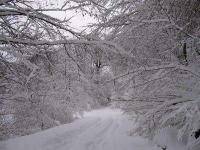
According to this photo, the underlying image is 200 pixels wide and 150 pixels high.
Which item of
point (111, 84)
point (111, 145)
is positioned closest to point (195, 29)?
point (111, 84)

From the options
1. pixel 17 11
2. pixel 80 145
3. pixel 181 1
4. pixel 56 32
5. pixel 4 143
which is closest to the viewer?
pixel 17 11

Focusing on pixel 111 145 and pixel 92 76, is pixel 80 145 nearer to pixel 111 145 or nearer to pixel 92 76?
pixel 111 145

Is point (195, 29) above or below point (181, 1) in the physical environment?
below

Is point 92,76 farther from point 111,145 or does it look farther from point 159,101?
point 111,145

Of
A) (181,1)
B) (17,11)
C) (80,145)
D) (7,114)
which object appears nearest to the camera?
(17,11)

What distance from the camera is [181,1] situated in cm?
587

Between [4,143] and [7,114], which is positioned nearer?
[4,143]

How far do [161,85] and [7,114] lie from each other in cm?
729

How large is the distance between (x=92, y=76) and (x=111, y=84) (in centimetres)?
58

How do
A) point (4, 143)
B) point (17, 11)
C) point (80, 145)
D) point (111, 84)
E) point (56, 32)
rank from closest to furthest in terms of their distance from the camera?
point (17, 11) < point (56, 32) < point (111, 84) < point (4, 143) < point (80, 145)

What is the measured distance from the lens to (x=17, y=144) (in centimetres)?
780

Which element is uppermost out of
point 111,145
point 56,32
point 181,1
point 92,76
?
point 181,1

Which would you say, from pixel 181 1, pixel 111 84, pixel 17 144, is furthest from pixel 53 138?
pixel 181 1

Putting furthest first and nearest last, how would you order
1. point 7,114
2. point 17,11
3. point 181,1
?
1. point 7,114
2. point 181,1
3. point 17,11
